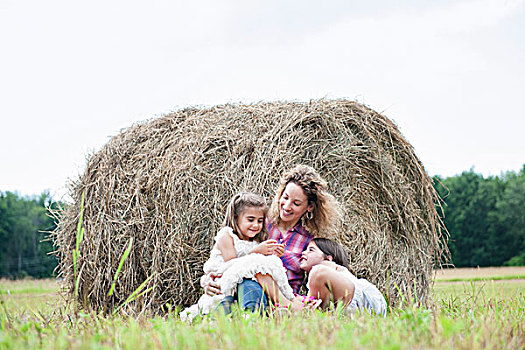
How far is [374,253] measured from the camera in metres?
4.24

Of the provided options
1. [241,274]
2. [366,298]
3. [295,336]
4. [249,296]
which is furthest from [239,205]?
[295,336]

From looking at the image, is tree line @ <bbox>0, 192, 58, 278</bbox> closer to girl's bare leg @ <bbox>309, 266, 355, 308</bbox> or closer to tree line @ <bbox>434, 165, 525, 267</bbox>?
tree line @ <bbox>434, 165, 525, 267</bbox>

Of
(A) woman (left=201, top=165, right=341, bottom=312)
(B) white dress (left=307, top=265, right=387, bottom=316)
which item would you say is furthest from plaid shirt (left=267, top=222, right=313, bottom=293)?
(B) white dress (left=307, top=265, right=387, bottom=316)

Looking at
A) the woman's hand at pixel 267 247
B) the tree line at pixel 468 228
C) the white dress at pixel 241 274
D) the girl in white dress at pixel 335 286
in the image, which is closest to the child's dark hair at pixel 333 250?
the girl in white dress at pixel 335 286

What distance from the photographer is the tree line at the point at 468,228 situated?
2289cm

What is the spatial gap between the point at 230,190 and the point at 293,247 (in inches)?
26.7

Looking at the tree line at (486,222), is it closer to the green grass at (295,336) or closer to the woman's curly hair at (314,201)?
the woman's curly hair at (314,201)

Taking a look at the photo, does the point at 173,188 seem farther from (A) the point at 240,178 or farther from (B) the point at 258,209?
(B) the point at 258,209

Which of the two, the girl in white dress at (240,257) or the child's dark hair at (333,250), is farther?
the child's dark hair at (333,250)

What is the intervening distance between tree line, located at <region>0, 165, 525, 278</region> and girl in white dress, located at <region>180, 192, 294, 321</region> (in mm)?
19750

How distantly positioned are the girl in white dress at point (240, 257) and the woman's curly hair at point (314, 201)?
166mm

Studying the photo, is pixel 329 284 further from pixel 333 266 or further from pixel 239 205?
pixel 239 205

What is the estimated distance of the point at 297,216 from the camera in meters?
3.81

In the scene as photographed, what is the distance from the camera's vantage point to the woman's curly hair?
3.70 metres
